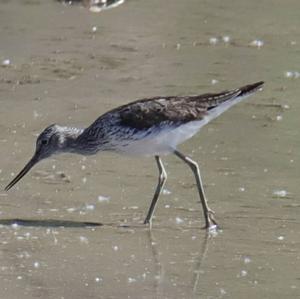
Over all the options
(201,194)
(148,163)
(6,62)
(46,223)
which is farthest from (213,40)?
(46,223)

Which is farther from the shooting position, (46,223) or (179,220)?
(179,220)

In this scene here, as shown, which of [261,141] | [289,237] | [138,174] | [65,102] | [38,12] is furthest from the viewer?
[38,12]

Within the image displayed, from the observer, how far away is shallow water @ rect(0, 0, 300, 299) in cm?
768

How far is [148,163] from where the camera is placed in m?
10.0

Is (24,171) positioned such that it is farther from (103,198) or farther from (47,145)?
→ (103,198)

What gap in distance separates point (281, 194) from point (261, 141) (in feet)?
4.42

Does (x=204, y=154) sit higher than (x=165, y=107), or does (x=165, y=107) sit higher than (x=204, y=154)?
(x=165, y=107)

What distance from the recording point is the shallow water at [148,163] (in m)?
7.68

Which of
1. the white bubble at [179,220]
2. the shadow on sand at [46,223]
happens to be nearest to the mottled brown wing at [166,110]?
the white bubble at [179,220]

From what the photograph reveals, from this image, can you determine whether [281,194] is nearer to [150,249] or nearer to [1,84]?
[150,249]

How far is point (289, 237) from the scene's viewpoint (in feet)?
27.3

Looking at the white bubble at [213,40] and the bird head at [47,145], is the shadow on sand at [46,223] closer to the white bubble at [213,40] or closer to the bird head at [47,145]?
the bird head at [47,145]

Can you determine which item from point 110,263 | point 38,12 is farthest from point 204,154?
point 38,12

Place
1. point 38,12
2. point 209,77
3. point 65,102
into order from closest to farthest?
point 65,102
point 209,77
point 38,12
